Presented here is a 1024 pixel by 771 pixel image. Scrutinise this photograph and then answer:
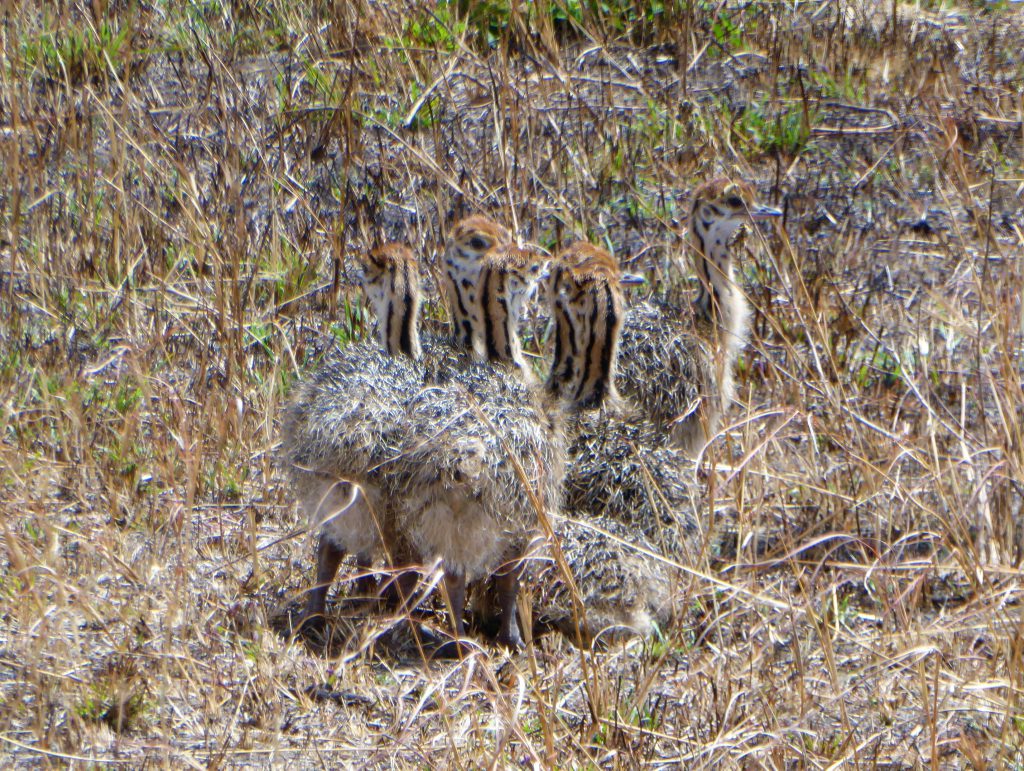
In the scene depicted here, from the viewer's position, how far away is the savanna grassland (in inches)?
159

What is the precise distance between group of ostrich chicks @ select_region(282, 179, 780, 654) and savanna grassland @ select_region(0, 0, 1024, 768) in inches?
8.0

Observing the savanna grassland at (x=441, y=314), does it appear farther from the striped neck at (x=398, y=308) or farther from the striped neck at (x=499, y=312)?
the striped neck at (x=499, y=312)

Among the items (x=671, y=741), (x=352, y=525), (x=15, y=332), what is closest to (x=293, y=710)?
(x=352, y=525)

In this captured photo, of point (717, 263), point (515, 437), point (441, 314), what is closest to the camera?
point (515, 437)

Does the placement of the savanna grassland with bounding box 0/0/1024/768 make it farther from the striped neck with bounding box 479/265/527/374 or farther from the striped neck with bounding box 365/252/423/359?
the striped neck with bounding box 479/265/527/374

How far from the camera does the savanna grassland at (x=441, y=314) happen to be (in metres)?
4.04

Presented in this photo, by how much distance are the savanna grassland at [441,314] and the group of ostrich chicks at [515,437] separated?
0.20 metres

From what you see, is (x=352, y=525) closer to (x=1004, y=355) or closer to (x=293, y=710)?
(x=293, y=710)

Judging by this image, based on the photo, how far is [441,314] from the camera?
6832 millimetres

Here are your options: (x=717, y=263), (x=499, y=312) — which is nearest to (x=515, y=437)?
(x=499, y=312)

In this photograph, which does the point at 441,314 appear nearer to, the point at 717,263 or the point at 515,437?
the point at 717,263

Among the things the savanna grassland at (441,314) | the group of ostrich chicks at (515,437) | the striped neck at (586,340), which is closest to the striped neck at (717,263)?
the group of ostrich chicks at (515,437)

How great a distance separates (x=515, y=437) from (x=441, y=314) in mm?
2359

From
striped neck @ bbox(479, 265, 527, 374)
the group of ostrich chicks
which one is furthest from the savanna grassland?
striped neck @ bbox(479, 265, 527, 374)
